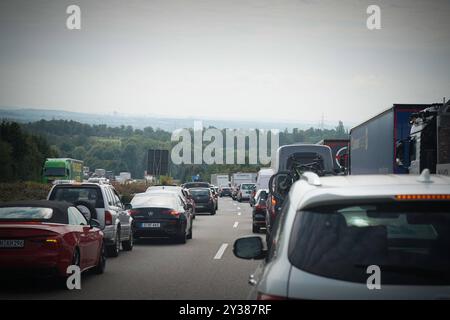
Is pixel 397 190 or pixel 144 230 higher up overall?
pixel 397 190

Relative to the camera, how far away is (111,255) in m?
18.3

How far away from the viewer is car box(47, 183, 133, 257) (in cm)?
1777

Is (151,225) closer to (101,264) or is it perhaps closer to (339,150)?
(101,264)

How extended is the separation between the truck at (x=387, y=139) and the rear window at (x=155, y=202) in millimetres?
5518

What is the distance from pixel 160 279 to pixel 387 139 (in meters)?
9.40

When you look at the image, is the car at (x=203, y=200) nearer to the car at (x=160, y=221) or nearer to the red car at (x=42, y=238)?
the car at (x=160, y=221)

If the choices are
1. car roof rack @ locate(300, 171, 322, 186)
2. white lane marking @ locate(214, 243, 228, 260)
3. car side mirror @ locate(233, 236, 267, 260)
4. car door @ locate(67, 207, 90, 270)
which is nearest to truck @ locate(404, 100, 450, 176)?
white lane marking @ locate(214, 243, 228, 260)

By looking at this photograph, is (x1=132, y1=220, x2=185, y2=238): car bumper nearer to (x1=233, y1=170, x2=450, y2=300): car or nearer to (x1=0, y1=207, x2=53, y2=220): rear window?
(x1=0, y1=207, x2=53, y2=220): rear window

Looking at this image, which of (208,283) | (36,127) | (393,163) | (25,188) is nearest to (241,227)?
(393,163)

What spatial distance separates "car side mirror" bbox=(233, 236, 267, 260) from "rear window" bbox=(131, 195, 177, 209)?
16.9m

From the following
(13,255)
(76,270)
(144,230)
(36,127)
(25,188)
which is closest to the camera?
(13,255)

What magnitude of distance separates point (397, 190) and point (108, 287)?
29.2 feet

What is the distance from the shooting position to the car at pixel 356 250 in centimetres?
405
